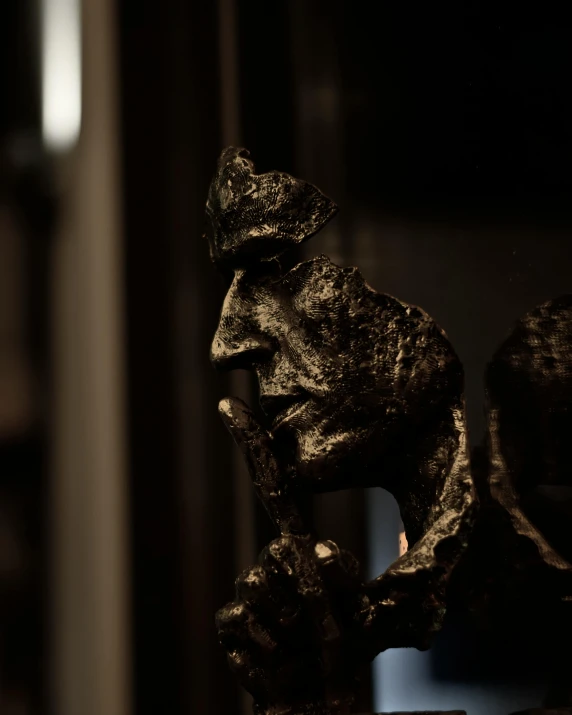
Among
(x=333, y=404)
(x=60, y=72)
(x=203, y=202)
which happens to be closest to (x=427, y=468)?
(x=333, y=404)

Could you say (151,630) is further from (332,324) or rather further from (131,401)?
(332,324)

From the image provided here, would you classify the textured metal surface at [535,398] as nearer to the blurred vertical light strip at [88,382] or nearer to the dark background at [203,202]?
the dark background at [203,202]

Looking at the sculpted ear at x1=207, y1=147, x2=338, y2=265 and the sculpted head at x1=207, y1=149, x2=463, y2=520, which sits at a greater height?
the sculpted ear at x1=207, y1=147, x2=338, y2=265

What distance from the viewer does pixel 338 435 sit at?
1.43 ft

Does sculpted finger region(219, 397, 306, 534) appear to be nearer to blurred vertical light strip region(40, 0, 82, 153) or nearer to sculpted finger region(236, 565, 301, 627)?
sculpted finger region(236, 565, 301, 627)

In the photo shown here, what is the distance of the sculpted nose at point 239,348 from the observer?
1.51ft

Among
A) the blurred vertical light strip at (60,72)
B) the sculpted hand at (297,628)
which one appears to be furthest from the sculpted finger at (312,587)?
the blurred vertical light strip at (60,72)

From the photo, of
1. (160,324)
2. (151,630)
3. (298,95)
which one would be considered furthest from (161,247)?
(151,630)

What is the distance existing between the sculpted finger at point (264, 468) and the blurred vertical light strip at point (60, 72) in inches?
15.1

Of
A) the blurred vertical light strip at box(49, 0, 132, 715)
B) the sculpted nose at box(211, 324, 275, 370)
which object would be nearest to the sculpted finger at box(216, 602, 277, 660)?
the sculpted nose at box(211, 324, 275, 370)

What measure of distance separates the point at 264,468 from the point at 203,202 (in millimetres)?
328

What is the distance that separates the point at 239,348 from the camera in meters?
0.46

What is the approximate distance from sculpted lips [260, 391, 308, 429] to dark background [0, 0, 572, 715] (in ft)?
0.47

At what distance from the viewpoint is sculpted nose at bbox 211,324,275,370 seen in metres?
0.46
